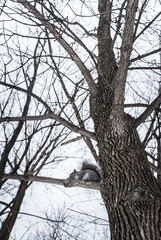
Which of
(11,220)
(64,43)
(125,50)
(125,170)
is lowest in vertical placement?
(11,220)

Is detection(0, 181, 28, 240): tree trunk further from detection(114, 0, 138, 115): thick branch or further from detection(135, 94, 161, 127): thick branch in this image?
detection(114, 0, 138, 115): thick branch

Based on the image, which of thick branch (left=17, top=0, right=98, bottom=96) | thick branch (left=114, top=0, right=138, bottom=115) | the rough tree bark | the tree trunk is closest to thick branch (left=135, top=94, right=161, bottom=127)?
the rough tree bark

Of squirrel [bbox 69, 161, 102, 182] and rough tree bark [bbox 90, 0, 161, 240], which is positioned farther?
squirrel [bbox 69, 161, 102, 182]

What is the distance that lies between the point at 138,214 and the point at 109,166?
533mm

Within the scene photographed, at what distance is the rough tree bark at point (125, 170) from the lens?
183 cm

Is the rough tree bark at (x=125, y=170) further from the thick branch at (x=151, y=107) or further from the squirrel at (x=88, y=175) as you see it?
the squirrel at (x=88, y=175)

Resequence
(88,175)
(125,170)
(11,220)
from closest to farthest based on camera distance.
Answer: (125,170) → (88,175) → (11,220)

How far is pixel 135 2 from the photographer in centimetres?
213

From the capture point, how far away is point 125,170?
217 cm

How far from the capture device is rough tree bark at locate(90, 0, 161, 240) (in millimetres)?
1825

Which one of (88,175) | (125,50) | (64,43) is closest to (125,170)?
(88,175)

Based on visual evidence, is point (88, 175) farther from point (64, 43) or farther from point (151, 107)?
point (64, 43)

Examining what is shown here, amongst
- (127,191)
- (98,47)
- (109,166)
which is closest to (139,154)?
(109,166)

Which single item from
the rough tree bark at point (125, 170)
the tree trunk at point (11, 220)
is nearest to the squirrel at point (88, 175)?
the rough tree bark at point (125, 170)
